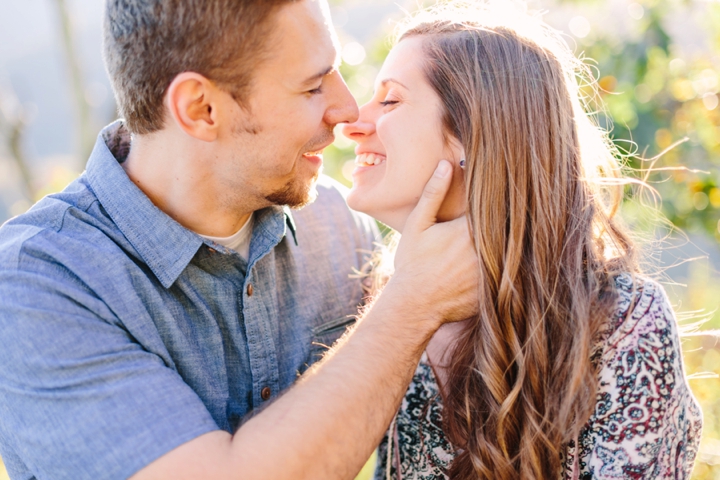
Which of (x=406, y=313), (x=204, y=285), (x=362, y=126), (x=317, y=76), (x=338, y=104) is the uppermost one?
(x=317, y=76)

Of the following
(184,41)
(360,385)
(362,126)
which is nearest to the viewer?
(360,385)

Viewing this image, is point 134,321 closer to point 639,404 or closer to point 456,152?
point 456,152

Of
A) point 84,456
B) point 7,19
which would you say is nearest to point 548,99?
point 84,456

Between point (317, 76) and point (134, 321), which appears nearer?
point (134, 321)

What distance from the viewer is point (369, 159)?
8.07 ft

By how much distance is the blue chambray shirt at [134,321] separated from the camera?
168 centimetres

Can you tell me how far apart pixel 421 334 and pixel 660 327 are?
2.48 feet

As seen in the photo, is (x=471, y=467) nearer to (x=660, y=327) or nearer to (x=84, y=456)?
(x=660, y=327)

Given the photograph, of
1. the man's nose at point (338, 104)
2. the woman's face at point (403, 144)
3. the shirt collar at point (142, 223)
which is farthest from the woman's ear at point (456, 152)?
the shirt collar at point (142, 223)

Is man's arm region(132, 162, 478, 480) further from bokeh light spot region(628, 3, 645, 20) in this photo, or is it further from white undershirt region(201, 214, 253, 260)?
bokeh light spot region(628, 3, 645, 20)

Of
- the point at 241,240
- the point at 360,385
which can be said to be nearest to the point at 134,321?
the point at 241,240

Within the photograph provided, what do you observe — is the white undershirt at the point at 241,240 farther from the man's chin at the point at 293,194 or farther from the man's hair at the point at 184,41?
the man's hair at the point at 184,41

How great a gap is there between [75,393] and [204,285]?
2.12ft

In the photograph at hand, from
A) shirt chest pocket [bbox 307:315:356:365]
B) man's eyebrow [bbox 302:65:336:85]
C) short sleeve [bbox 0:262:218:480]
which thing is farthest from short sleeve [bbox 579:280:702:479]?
man's eyebrow [bbox 302:65:336:85]
